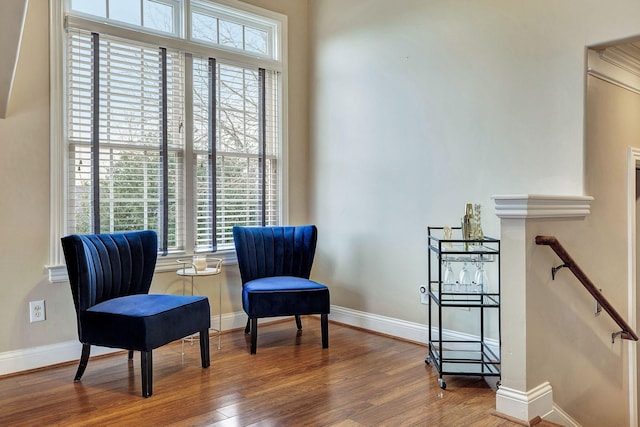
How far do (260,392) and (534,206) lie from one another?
5.92 ft

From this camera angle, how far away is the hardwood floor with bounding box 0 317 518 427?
2416 millimetres

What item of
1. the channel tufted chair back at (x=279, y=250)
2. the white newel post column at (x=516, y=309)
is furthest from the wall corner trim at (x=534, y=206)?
the channel tufted chair back at (x=279, y=250)

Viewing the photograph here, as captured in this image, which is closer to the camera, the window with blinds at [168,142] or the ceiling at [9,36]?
the ceiling at [9,36]

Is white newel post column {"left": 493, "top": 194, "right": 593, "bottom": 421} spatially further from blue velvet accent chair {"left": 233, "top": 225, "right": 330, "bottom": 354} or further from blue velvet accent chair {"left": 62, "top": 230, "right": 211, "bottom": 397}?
blue velvet accent chair {"left": 62, "top": 230, "right": 211, "bottom": 397}

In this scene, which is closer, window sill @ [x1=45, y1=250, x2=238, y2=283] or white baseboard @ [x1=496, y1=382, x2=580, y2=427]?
white baseboard @ [x1=496, y1=382, x2=580, y2=427]

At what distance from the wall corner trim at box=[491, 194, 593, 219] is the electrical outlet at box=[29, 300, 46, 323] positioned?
289 centimetres

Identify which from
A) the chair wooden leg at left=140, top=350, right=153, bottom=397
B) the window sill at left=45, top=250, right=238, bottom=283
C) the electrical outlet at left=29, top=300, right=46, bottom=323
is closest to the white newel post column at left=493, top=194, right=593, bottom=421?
the chair wooden leg at left=140, top=350, right=153, bottom=397

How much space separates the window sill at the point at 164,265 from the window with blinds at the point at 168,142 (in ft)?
0.22

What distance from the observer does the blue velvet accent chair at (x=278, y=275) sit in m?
3.45

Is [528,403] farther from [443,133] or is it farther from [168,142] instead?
[168,142]

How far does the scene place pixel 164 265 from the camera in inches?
146

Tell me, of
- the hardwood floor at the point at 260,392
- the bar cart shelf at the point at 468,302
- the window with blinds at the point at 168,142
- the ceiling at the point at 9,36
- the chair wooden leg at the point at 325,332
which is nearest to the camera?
the ceiling at the point at 9,36

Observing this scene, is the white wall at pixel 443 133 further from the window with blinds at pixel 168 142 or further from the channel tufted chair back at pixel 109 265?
the channel tufted chair back at pixel 109 265

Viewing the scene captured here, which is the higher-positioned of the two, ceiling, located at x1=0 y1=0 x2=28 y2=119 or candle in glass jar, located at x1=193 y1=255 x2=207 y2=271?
ceiling, located at x1=0 y1=0 x2=28 y2=119
